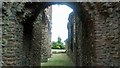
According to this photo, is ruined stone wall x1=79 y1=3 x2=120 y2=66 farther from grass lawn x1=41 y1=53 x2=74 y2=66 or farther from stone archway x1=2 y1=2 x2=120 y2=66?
grass lawn x1=41 y1=53 x2=74 y2=66

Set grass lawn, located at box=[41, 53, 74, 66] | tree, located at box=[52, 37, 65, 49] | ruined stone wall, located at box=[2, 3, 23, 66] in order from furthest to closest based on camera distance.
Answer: tree, located at box=[52, 37, 65, 49] → grass lawn, located at box=[41, 53, 74, 66] → ruined stone wall, located at box=[2, 3, 23, 66]

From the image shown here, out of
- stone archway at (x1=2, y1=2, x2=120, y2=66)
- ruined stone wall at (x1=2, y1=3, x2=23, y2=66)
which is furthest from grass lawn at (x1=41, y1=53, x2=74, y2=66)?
ruined stone wall at (x1=2, y1=3, x2=23, y2=66)

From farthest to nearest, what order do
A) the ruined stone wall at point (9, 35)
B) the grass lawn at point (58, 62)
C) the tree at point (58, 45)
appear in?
1. the tree at point (58, 45)
2. the grass lawn at point (58, 62)
3. the ruined stone wall at point (9, 35)

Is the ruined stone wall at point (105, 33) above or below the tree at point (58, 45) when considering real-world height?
below

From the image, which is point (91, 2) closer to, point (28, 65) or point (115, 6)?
point (115, 6)

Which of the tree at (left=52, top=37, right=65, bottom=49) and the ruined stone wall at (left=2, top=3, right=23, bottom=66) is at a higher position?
the tree at (left=52, top=37, right=65, bottom=49)

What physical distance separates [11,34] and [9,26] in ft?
0.67

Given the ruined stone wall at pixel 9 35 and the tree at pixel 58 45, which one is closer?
the ruined stone wall at pixel 9 35

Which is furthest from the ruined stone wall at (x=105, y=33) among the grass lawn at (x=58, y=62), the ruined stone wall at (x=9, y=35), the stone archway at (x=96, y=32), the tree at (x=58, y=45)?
the tree at (x=58, y=45)

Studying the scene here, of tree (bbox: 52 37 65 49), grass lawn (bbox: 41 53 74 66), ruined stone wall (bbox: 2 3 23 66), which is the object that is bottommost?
grass lawn (bbox: 41 53 74 66)

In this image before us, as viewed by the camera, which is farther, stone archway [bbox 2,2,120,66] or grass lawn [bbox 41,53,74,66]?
grass lawn [bbox 41,53,74,66]

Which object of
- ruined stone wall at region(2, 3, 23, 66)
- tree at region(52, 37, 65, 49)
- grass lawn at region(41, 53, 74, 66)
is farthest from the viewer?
tree at region(52, 37, 65, 49)

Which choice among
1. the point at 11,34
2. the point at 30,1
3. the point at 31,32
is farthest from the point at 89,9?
the point at 31,32

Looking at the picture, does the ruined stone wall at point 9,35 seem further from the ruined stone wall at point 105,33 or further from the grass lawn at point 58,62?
the grass lawn at point 58,62
